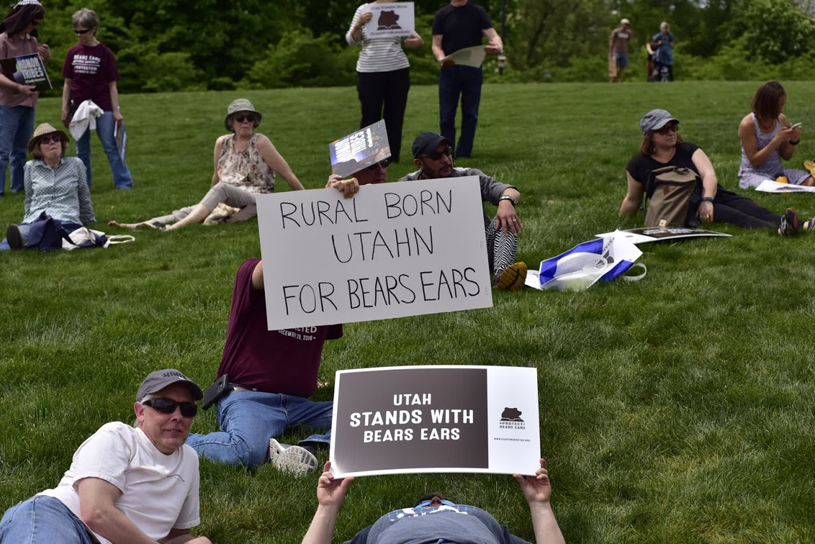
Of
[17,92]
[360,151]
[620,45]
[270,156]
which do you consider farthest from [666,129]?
[620,45]

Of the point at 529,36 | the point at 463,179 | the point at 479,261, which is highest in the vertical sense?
the point at 463,179

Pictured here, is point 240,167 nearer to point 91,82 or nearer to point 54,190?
point 54,190

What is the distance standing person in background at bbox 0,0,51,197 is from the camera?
1124 centimetres

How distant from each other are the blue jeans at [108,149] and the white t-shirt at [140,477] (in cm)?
888

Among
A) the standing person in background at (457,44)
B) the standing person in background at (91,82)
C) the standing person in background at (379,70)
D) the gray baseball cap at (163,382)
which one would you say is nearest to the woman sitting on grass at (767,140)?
the standing person in background at (457,44)

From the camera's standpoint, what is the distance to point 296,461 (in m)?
4.38

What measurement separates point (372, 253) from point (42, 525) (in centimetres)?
183

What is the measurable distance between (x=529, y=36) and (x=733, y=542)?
55.7m

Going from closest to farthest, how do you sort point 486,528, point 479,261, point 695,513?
point 486,528 < point 695,513 < point 479,261

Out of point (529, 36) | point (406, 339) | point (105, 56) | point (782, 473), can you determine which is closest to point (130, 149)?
point (105, 56)

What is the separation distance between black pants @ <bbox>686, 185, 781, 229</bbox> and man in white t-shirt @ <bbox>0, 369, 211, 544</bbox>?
5.83 metres

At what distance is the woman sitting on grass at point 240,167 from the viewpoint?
963 cm

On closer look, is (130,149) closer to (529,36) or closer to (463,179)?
(463,179)

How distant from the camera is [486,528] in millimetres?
3377
